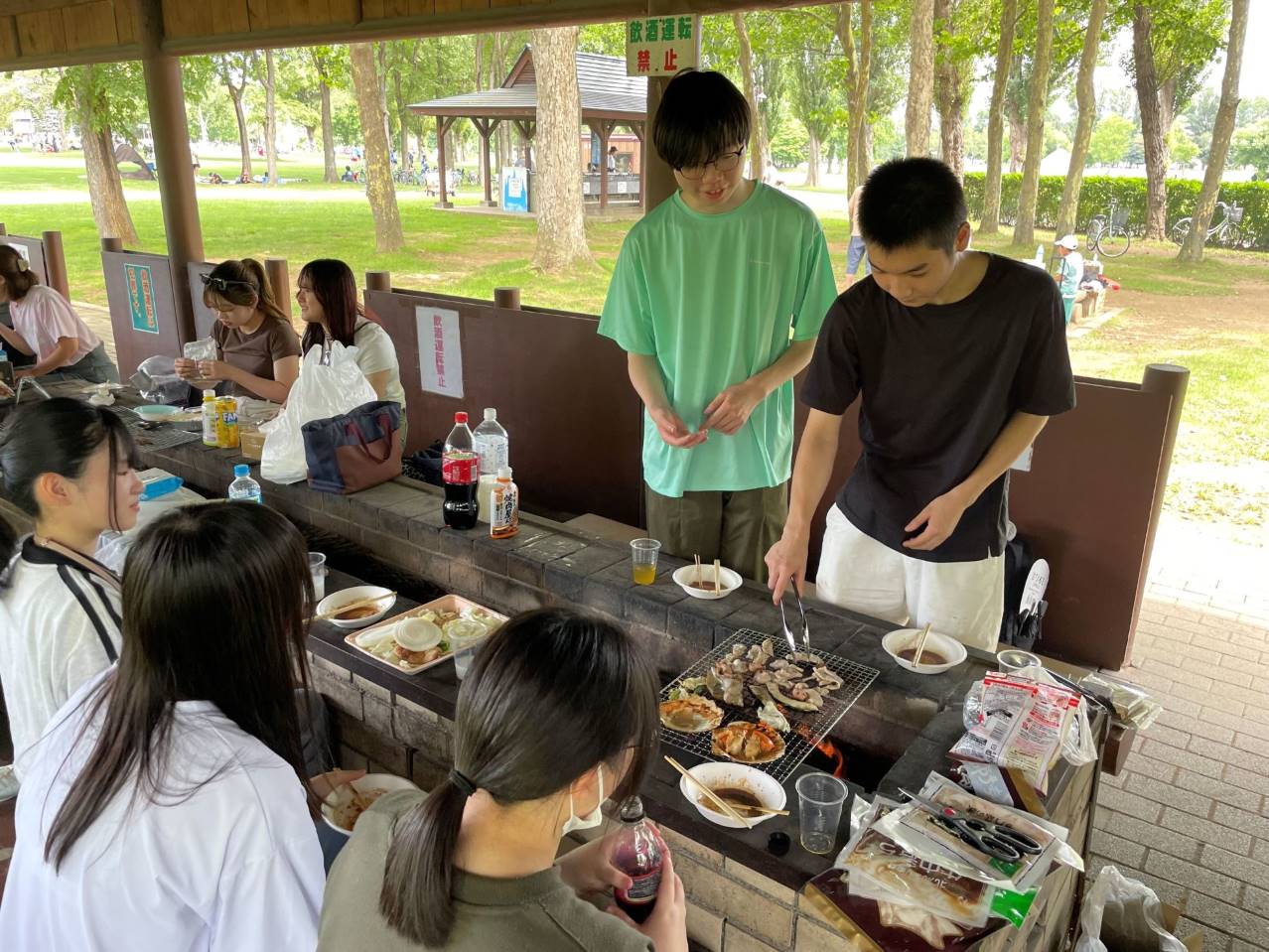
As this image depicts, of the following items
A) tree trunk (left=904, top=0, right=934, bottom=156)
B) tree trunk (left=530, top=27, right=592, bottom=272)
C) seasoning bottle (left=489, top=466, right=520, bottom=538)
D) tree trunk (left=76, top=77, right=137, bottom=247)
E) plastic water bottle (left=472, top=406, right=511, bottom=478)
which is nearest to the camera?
seasoning bottle (left=489, top=466, right=520, bottom=538)

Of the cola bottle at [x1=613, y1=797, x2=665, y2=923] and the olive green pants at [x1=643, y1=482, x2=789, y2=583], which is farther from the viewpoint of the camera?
the olive green pants at [x1=643, y1=482, x2=789, y2=583]

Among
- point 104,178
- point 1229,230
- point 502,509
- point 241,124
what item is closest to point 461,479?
point 502,509

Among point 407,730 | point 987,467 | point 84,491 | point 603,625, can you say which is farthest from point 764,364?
point 84,491

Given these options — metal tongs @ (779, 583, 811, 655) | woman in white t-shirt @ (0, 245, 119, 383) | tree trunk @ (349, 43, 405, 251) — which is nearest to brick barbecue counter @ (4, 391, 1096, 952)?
metal tongs @ (779, 583, 811, 655)

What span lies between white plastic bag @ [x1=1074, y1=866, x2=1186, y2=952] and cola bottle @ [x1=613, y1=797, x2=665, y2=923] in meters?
1.36

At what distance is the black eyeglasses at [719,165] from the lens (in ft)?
8.44

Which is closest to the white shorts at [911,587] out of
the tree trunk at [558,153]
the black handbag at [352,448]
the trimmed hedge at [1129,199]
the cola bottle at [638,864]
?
the cola bottle at [638,864]

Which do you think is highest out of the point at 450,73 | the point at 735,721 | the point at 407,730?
the point at 450,73

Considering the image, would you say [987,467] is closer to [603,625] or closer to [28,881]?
[603,625]

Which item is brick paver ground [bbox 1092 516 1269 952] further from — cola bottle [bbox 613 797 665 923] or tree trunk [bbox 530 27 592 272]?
tree trunk [bbox 530 27 592 272]

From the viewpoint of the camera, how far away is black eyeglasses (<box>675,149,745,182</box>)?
257 cm

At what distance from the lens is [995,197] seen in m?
16.9

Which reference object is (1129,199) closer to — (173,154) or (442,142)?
(442,142)

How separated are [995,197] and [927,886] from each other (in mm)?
17677
